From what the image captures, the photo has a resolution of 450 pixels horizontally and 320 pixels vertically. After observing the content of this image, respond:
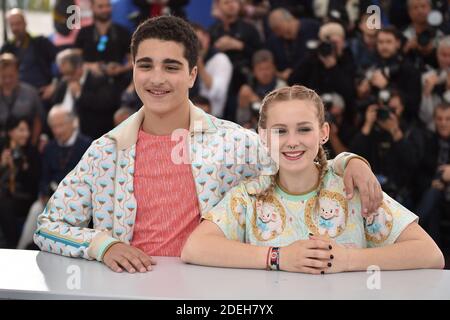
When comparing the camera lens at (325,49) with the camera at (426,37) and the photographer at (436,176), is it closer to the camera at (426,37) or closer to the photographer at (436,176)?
the camera at (426,37)

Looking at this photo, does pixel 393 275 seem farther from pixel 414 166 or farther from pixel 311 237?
pixel 414 166

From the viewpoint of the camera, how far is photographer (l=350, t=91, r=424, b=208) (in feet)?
16.5

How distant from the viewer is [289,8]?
5.69m

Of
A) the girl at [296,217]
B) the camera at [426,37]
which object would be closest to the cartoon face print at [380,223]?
the girl at [296,217]

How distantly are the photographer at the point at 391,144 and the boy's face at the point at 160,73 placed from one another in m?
2.57

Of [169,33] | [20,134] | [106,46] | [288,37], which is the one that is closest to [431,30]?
[288,37]

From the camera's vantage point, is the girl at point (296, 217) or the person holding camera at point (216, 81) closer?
the girl at point (296, 217)

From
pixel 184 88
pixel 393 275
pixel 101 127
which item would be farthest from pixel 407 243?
pixel 101 127

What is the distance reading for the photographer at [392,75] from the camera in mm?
5164

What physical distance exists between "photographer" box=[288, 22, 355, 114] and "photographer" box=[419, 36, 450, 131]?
45 centimetres

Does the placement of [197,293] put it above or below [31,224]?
above

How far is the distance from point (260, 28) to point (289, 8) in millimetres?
247

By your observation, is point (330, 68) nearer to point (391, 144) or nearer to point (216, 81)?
point (391, 144)

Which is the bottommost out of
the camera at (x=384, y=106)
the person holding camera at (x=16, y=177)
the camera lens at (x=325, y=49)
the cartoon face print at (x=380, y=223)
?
the person holding camera at (x=16, y=177)
